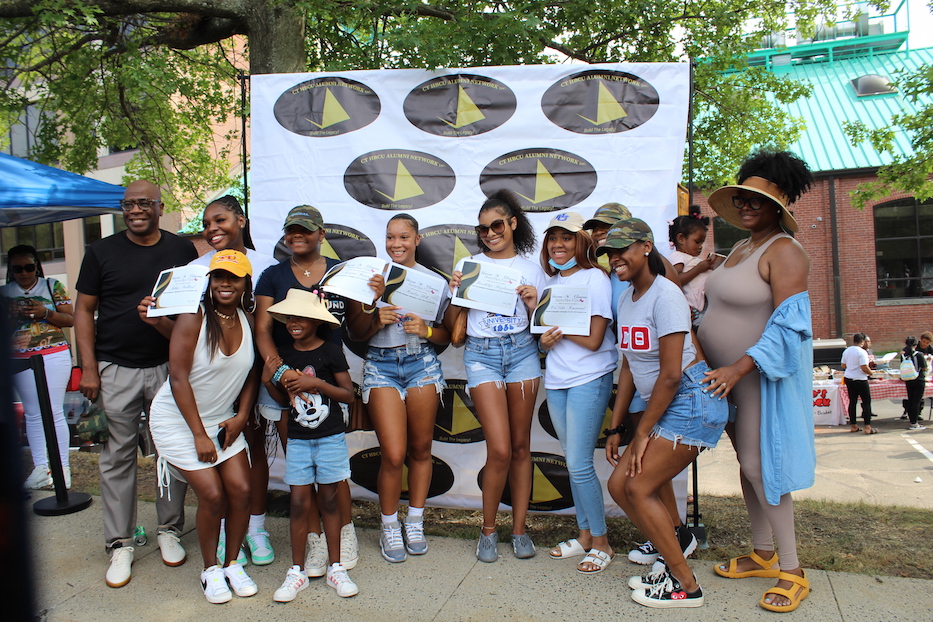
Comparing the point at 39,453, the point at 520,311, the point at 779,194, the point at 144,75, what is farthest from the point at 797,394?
the point at 144,75

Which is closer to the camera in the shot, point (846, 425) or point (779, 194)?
point (779, 194)

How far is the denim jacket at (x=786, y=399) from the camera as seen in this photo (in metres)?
3.17

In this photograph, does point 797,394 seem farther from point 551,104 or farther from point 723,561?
point 551,104

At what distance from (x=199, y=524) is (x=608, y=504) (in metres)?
2.63

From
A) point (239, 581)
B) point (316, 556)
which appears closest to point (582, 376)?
point (316, 556)

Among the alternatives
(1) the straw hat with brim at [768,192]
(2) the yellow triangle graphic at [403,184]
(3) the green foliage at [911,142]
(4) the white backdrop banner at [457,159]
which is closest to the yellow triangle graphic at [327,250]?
(4) the white backdrop banner at [457,159]

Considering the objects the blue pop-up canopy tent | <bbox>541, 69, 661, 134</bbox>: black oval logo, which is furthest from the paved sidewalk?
the blue pop-up canopy tent

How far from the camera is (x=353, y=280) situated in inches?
150

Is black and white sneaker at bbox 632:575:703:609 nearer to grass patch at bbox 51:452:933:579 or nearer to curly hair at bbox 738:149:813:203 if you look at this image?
grass patch at bbox 51:452:933:579

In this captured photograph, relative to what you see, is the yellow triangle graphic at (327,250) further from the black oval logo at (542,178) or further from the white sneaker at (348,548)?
the white sneaker at (348,548)

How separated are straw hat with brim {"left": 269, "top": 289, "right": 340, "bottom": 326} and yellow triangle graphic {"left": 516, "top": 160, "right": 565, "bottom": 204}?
1831 mm

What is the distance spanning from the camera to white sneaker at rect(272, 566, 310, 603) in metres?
3.43

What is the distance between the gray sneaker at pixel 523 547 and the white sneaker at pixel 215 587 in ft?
5.29

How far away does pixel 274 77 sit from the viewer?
200 inches
